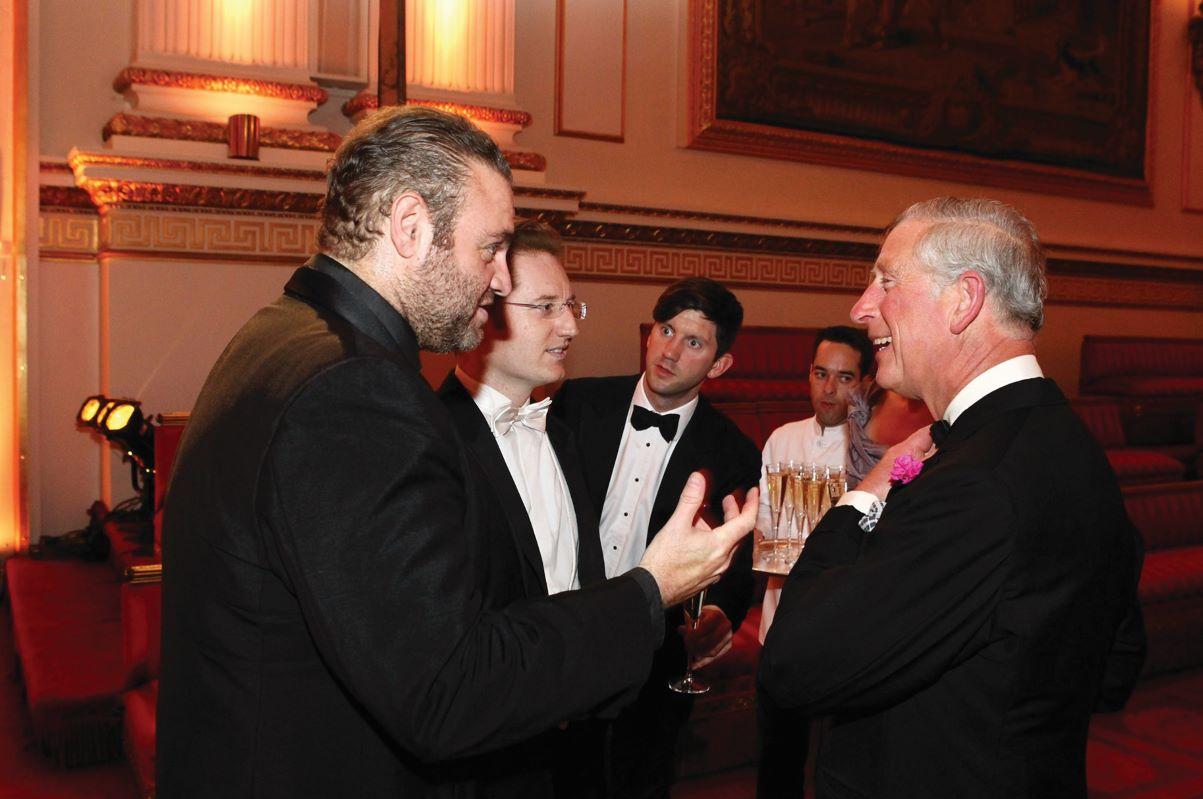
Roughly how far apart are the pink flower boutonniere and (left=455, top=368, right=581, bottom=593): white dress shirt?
758mm

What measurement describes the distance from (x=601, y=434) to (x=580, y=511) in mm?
891

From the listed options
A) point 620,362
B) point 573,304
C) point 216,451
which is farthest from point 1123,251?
point 216,451

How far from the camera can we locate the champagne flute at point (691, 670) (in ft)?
7.61

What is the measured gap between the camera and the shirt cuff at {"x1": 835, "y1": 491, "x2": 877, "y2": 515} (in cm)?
169

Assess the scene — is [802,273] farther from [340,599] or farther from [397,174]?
[340,599]

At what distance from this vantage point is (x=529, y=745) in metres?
1.91

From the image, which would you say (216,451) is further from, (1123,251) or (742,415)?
(1123,251)

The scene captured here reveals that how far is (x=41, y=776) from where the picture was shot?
3.16 m

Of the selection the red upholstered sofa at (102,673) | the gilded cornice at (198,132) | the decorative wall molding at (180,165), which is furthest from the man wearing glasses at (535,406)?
the gilded cornice at (198,132)

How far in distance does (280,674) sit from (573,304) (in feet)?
4.24

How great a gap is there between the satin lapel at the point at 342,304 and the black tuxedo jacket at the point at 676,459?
1471 millimetres

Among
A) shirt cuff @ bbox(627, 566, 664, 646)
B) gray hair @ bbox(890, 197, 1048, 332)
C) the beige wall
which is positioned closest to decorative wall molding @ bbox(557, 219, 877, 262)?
the beige wall

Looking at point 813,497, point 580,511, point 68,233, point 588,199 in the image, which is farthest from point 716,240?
point 813,497

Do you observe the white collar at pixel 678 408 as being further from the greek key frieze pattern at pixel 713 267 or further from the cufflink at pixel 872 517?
the greek key frieze pattern at pixel 713 267
